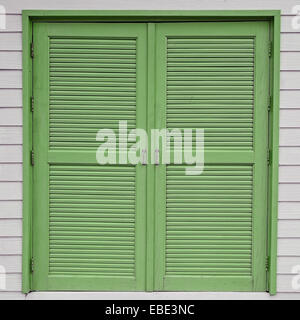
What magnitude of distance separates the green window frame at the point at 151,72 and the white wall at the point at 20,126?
4cm

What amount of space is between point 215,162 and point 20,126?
1.46 metres

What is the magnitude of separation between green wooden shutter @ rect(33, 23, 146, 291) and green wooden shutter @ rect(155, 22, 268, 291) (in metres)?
0.19

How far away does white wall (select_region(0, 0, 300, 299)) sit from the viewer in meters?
3.49

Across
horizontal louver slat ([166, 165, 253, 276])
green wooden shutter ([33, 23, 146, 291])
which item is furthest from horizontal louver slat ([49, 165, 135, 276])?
horizontal louver slat ([166, 165, 253, 276])

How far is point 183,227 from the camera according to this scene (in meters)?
3.64

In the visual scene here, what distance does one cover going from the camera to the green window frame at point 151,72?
3.49 meters

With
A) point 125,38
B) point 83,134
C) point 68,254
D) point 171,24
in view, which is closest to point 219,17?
point 171,24

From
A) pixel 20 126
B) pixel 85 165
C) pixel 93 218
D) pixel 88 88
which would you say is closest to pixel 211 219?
pixel 93 218

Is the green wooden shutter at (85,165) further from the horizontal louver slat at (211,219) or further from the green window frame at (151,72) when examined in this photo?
the horizontal louver slat at (211,219)

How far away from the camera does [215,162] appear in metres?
3.60

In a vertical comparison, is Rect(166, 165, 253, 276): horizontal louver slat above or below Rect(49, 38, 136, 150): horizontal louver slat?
below

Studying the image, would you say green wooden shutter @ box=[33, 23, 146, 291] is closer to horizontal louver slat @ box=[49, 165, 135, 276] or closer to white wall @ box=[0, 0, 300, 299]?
horizontal louver slat @ box=[49, 165, 135, 276]

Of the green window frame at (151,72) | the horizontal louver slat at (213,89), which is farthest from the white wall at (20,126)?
the horizontal louver slat at (213,89)

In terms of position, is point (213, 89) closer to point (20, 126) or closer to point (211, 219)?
point (211, 219)
